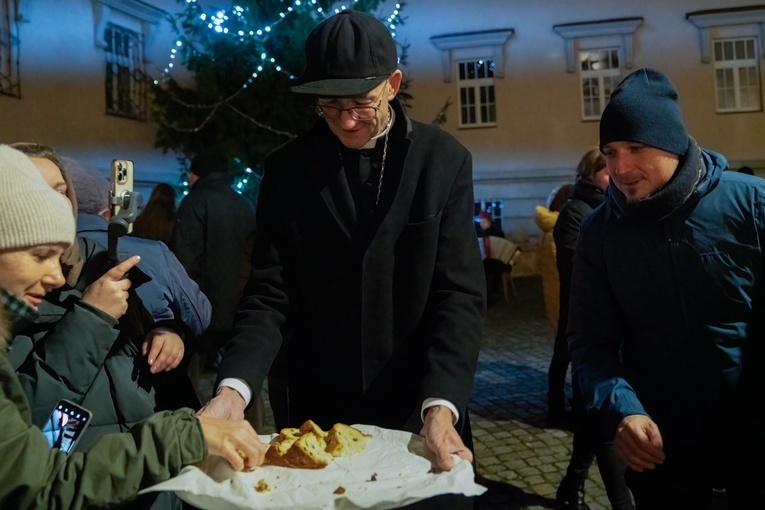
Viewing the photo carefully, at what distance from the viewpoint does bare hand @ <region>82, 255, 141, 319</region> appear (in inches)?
77.7

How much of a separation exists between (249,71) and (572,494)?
7.53 metres

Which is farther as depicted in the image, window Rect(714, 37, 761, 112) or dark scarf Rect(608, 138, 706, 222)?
window Rect(714, 37, 761, 112)

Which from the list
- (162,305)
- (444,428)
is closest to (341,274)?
(444,428)

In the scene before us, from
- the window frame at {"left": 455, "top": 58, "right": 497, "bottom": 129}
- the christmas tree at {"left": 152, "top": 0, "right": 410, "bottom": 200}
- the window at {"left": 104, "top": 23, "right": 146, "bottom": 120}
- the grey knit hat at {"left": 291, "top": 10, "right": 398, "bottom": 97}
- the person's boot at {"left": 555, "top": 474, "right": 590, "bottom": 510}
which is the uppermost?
the window frame at {"left": 455, "top": 58, "right": 497, "bottom": 129}

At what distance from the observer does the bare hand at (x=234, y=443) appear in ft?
5.58

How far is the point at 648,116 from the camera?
2301mm

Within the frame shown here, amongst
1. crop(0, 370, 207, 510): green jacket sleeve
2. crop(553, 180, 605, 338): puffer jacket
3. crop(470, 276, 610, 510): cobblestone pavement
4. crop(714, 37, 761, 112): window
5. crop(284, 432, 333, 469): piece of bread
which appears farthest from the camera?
crop(714, 37, 761, 112): window

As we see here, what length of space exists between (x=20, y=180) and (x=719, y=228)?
2.09 metres

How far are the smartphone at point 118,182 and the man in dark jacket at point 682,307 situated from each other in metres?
1.57

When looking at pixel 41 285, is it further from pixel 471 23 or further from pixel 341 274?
pixel 471 23

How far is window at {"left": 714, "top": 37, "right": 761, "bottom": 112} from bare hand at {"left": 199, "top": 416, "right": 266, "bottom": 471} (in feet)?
66.1

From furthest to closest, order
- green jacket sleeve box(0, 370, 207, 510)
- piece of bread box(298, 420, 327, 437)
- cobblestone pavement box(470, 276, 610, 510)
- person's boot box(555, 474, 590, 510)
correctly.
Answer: cobblestone pavement box(470, 276, 610, 510), person's boot box(555, 474, 590, 510), piece of bread box(298, 420, 327, 437), green jacket sleeve box(0, 370, 207, 510)

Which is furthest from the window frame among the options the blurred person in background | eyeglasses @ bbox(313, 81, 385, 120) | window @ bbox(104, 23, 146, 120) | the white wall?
eyeglasses @ bbox(313, 81, 385, 120)

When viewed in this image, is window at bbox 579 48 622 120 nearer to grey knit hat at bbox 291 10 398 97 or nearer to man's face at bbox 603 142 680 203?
man's face at bbox 603 142 680 203
